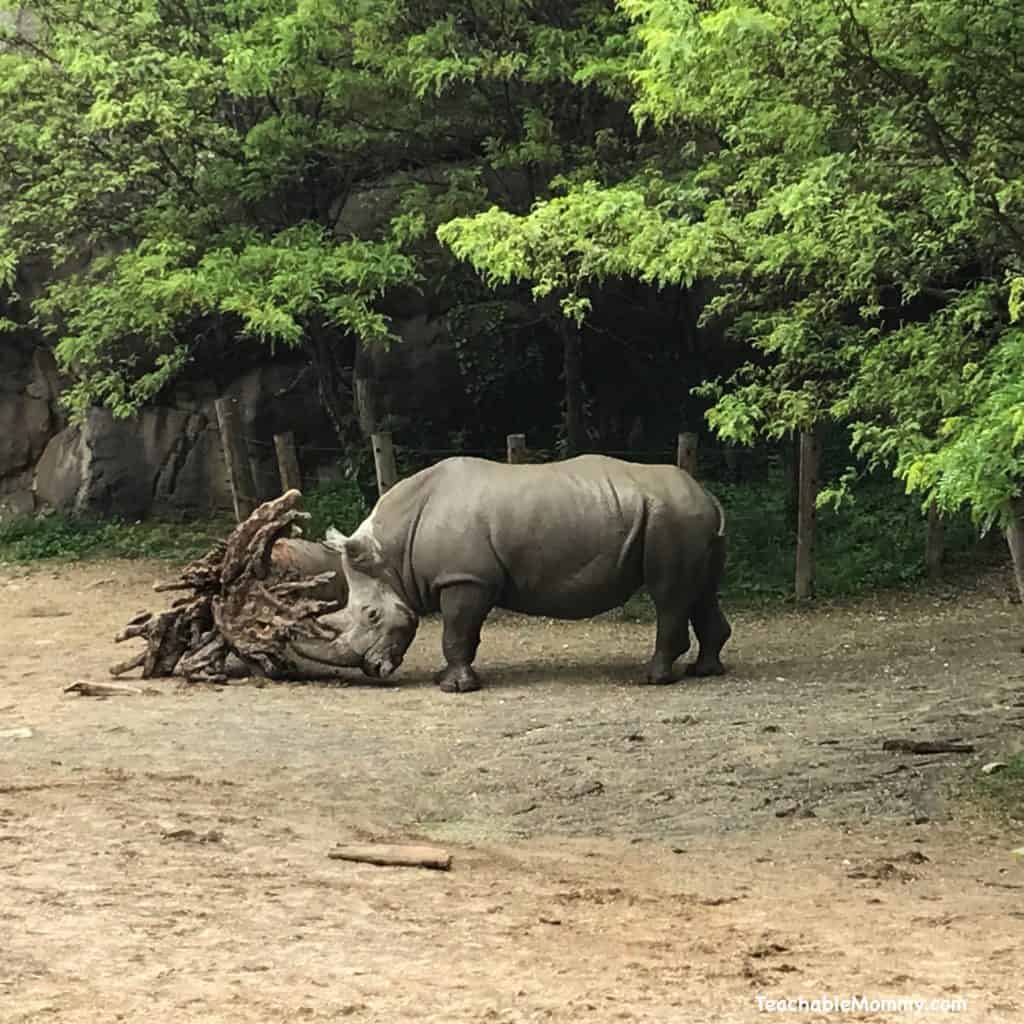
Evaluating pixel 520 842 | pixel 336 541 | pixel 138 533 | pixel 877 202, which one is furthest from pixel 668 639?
pixel 138 533

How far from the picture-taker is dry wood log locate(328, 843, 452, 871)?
5129 millimetres

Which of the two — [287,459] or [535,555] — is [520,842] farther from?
[287,459]

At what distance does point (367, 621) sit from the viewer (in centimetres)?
996

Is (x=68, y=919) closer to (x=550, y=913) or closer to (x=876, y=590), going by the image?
(x=550, y=913)

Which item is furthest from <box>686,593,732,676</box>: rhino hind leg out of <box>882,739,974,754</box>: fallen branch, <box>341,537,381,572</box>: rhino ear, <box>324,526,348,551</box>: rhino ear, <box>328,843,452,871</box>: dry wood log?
<box>328,843,452,871</box>: dry wood log

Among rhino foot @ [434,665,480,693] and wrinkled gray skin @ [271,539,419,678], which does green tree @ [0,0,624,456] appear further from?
rhino foot @ [434,665,480,693]

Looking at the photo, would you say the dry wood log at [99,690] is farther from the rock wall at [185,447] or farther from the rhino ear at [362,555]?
the rock wall at [185,447]

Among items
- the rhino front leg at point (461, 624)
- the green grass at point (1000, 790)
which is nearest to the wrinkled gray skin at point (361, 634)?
the rhino front leg at point (461, 624)

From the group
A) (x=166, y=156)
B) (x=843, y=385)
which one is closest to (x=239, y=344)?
(x=166, y=156)

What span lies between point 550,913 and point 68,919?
1.43 metres

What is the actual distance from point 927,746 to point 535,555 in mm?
3280

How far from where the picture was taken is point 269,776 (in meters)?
7.04

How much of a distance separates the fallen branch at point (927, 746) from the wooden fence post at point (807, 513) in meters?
5.46

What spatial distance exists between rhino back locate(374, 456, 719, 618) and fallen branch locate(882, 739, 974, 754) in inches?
104
